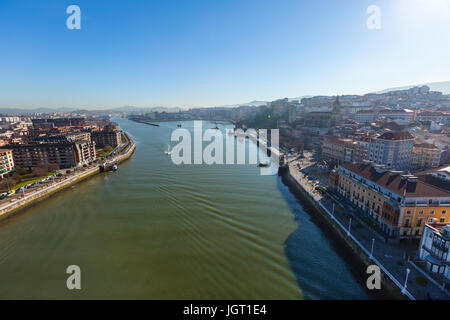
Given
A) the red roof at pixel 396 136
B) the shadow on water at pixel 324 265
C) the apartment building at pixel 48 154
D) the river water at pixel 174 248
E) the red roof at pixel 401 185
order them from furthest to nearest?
1. the apartment building at pixel 48 154
2. the red roof at pixel 396 136
3. the red roof at pixel 401 185
4. the river water at pixel 174 248
5. the shadow on water at pixel 324 265

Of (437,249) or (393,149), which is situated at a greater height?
(393,149)

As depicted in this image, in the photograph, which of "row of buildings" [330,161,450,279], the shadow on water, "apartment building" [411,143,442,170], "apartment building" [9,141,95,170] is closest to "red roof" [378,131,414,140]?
"apartment building" [411,143,442,170]

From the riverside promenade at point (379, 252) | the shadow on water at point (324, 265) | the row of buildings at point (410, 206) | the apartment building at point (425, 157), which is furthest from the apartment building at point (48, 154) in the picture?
the apartment building at point (425, 157)

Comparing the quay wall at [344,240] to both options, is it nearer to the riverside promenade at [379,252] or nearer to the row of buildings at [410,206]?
the riverside promenade at [379,252]

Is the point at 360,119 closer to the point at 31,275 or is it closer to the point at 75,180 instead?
the point at 75,180

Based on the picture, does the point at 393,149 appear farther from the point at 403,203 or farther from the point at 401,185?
the point at 403,203

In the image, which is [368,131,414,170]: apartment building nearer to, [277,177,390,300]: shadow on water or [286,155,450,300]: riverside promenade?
[286,155,450,300]: riverside promenade

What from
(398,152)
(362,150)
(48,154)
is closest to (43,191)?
(48,154)
